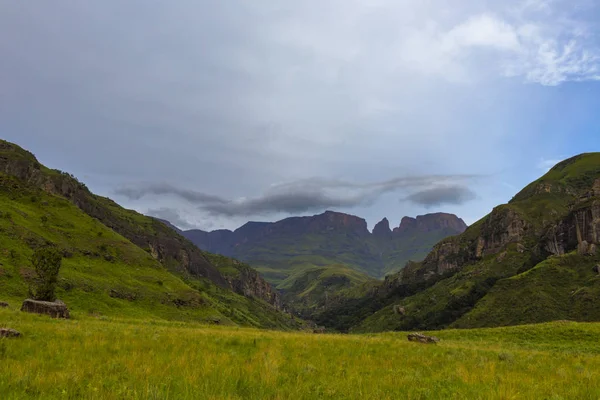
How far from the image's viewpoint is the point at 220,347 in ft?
43.2

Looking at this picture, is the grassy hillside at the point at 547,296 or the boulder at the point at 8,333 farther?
the grassy hillside at the point at 547,296

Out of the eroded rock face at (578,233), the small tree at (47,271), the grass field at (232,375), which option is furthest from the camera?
the eroded rock face at (578,233)

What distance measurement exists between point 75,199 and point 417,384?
149208 mm

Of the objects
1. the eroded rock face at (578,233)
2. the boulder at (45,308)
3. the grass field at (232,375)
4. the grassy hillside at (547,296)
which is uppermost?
the eroded rock face at (578,233)

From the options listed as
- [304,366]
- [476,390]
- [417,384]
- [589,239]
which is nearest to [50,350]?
[304,366]

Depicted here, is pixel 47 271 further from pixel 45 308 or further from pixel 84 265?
pixel 84 265

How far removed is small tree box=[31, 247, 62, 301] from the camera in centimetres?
3164

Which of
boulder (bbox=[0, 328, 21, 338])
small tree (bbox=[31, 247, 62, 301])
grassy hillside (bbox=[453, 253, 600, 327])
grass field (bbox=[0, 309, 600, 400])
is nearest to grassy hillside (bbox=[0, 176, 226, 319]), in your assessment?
small tree (bbox=[31, 247, 62, 301])

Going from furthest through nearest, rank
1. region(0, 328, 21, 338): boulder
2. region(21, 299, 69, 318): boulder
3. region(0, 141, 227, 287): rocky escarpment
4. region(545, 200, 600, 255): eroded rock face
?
region(545, 200, 600, 255): eroded rock face
region(0, 141, 227, 287): rocky escarpment
region(21, 299, 69, 318): boulder
region(0, 328, 21, 338): boulder

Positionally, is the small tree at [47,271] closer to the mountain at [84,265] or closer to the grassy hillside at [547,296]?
the mountain at [84,265]

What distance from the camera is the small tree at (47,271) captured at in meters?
31.6

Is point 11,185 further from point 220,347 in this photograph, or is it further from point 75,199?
point 220,347

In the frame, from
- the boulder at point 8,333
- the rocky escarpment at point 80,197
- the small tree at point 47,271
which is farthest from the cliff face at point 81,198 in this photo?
the boulder at point 8,333

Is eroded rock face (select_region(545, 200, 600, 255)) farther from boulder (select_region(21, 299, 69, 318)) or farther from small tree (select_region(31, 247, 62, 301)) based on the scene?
small tree (select_region(31, 247, 62, 301))
